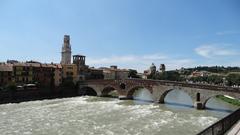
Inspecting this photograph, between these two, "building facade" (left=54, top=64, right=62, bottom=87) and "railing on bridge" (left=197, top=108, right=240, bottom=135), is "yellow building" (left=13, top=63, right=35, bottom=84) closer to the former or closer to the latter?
"building facade" (left=54, top=64, right=62, bottom=87)

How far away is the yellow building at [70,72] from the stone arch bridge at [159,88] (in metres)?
5.15

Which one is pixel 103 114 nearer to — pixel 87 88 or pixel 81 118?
pixel 81 118

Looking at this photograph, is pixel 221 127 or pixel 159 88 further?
pixel 159 88

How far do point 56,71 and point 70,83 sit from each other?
135 inches

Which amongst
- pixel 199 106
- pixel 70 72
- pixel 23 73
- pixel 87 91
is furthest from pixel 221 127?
pixel 70 72

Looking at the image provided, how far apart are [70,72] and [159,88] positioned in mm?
25466

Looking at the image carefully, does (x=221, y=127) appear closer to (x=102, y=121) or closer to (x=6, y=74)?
(x=102, y=121)

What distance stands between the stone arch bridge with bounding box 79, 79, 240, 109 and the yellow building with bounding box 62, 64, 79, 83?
5151 mm

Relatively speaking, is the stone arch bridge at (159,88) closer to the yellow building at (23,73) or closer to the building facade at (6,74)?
the yellow building at (23,73)

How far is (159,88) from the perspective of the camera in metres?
43.9

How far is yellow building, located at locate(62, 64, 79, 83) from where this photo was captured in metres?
63.0

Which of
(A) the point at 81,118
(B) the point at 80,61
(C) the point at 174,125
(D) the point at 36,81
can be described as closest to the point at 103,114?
(A) the point at 81,118

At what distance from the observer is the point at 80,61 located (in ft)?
241

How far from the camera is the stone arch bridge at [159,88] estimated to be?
121 feet
